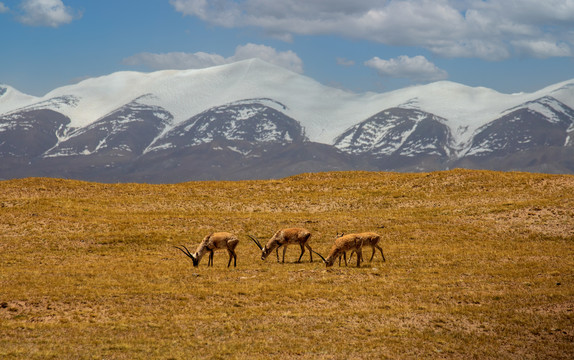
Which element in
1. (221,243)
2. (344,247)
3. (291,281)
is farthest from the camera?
(221,243)

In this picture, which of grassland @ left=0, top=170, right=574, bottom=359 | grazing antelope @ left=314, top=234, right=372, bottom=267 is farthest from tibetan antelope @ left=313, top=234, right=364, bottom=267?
grassland @ left=0, top=170, right=574, bottom=359

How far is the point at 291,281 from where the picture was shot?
1284 inches

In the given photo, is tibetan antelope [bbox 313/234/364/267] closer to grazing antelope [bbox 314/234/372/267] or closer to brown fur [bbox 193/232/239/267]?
grazing antelope [bbox 314/234/372/267]

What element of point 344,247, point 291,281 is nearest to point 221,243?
point 291,281

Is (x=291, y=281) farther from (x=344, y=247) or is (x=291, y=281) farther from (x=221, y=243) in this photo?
(x=221, y=243)

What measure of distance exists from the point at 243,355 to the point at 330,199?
148ft

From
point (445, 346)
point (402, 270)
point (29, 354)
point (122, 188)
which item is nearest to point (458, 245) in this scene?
point (402, 270)

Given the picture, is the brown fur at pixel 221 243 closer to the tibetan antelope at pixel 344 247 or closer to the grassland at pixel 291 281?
the grassland at pixel 291 281

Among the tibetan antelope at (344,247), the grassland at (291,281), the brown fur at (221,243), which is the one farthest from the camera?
the brown fur at (221,243)

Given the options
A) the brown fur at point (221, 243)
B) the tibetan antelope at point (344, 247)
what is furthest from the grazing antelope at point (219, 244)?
the tibetan antelope at point (344, 247)

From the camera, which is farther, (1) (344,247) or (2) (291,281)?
(1) (344,247)

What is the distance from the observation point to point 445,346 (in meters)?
23.0

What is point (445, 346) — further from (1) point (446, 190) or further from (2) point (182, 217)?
(1) point (446, 190)

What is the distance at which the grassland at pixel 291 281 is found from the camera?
2333cm
